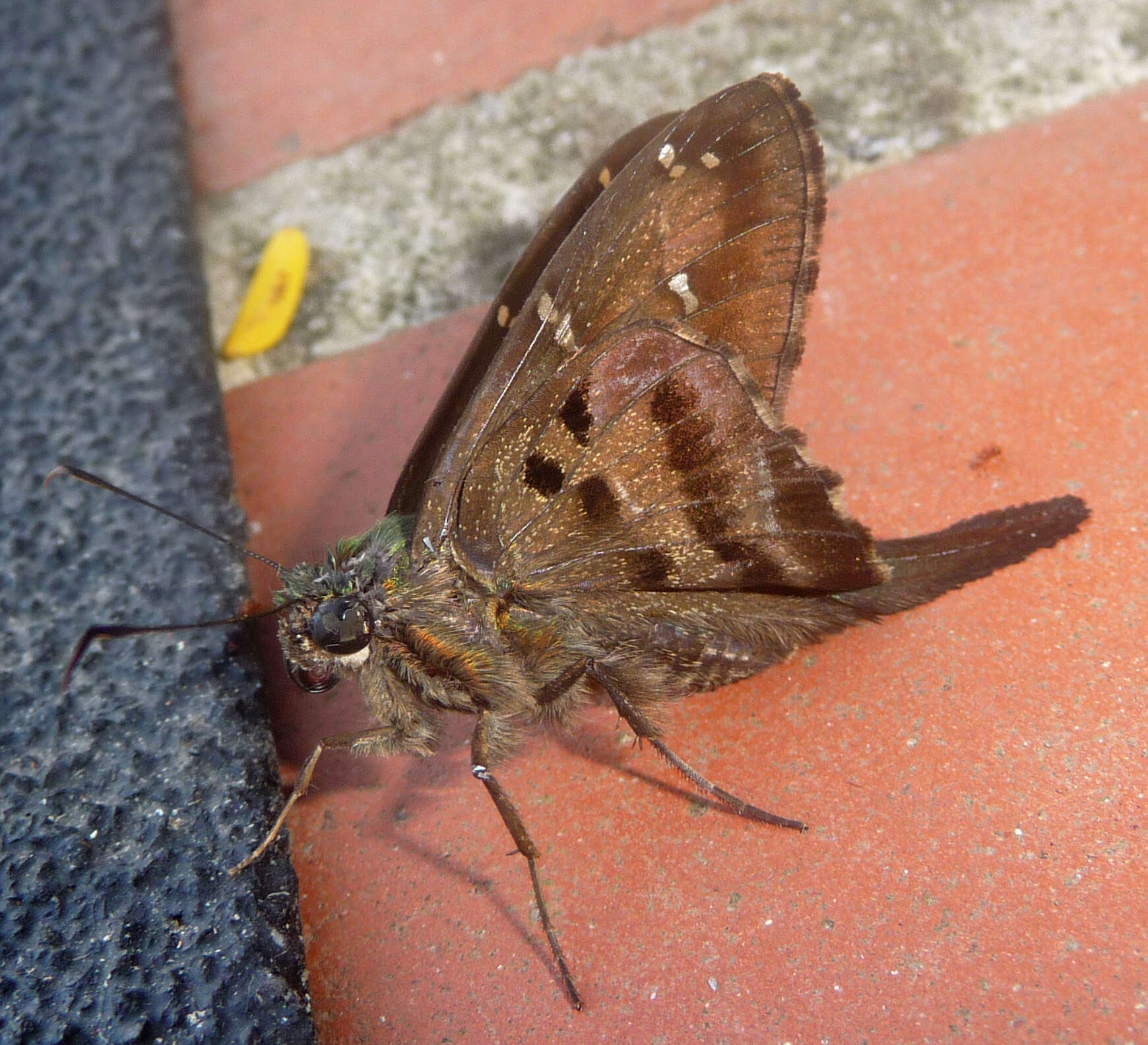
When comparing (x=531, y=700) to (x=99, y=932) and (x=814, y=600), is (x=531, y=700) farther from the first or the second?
(x=99, y=932)

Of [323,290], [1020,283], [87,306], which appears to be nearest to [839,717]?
[1020,283]

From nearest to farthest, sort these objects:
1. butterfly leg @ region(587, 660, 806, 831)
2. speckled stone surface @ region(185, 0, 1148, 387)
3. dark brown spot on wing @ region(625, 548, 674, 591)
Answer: butterfly leg @ region(587, 660, 806, 831) → dark brown spot on wing @ region(625, 548, 674, 591) → speckled stone surface @ region(185, 0, 1148, 387)

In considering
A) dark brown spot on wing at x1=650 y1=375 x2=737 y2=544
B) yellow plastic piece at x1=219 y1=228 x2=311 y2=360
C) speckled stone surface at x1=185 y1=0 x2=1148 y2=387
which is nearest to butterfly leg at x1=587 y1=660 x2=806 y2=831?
dark brown spot on wing at x1=650 y1=375 x2=737 y2=544

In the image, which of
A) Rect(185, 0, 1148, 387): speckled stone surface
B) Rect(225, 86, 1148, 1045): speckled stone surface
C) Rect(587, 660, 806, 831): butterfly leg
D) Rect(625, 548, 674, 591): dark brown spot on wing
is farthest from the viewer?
Rect(185, 0, 1148, 387): speckled stone surface

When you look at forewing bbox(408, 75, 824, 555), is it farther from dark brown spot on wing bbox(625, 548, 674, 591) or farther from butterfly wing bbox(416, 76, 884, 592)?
dark brown spot on wing bbox(625, 548, 674, 591)

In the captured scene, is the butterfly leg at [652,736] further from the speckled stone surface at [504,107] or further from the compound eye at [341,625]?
the speckled stone surface at [504,107]

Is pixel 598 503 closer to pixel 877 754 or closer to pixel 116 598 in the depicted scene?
pixel 877 754
